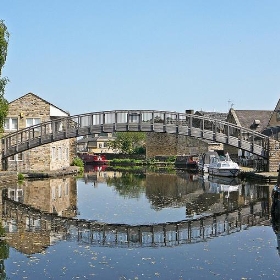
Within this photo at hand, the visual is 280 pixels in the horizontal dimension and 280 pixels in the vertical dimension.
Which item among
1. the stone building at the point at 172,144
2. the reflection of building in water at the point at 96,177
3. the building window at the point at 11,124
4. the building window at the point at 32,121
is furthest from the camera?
the stone building at the point at 172,144

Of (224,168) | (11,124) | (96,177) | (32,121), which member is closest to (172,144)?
(96,177)

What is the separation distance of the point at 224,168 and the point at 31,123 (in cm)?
2135

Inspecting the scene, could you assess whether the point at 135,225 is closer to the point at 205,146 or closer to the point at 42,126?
the point at 42,126

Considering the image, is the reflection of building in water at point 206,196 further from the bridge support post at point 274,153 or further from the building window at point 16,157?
the building window at point 16,157

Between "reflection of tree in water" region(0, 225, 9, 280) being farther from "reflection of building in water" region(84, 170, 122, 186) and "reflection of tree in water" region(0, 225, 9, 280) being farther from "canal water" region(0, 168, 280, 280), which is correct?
"reflection of building in water" region(84, 170, 122, 186)

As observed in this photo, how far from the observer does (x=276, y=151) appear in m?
45.5

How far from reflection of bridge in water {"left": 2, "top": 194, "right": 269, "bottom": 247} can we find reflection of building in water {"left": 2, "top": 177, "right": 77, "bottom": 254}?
4cm

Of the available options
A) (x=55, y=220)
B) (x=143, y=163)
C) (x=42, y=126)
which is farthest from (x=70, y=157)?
(x=55, y=220)

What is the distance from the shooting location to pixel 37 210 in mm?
26938

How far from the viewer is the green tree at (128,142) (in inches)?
3996

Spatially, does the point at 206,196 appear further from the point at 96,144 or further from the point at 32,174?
the point at 96,144

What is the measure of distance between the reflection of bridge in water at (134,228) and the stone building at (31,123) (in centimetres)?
2465

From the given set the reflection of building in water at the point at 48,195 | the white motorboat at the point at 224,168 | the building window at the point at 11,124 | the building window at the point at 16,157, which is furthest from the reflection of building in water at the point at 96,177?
the white motorboat at the point at 224,168

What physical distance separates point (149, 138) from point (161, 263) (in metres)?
75.3
